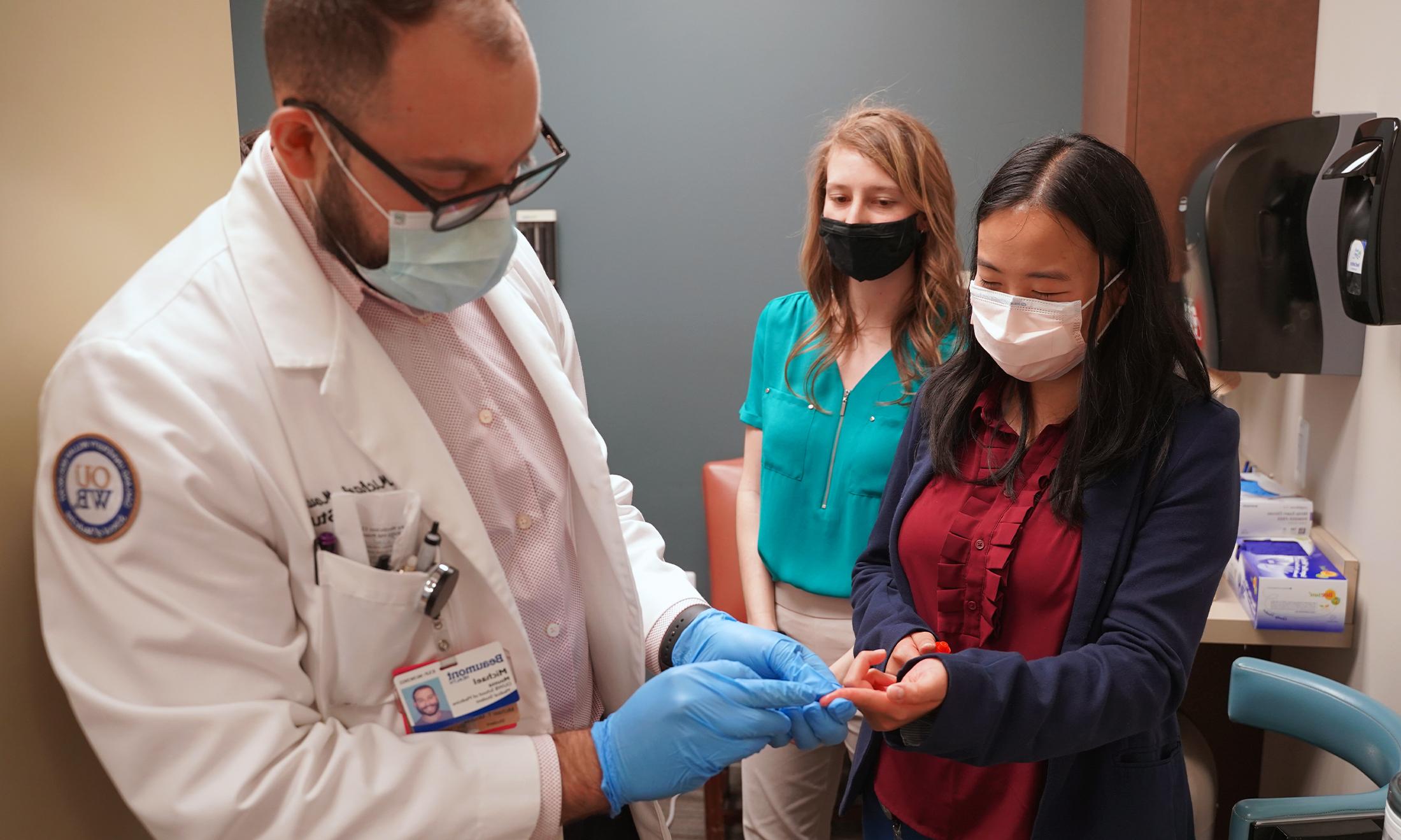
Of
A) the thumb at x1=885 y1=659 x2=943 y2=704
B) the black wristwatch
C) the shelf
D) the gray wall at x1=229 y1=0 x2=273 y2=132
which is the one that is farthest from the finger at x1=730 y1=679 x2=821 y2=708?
the gray wall at x1=229 y1=0 x2=273 y2=132

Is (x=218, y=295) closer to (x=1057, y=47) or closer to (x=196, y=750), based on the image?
(x=196, y=750)

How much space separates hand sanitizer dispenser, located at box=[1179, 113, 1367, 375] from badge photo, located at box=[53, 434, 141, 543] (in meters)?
2.08

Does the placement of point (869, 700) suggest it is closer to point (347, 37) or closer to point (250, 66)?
point (347, 37)

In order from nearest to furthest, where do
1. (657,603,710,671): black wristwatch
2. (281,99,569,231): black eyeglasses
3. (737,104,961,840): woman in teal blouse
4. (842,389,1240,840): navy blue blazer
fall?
(281,99,569,231): black eyeglasses, (842,389,1240,840): navy blue blazer, (657,603,710,671): black wristwatch, (737,104,961,840): woman in teal blouse

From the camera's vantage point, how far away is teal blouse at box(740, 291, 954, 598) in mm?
2039

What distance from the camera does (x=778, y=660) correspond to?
4.72ft

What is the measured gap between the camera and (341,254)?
1146 millimetres

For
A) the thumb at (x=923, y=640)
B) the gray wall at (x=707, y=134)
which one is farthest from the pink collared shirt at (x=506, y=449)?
the gray wall at (x=707, y=134)

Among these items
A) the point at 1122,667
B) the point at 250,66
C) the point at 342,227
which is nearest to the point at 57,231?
the point at 342,227

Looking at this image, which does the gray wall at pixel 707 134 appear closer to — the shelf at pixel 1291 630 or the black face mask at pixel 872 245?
the black face mask at pixel 872 245

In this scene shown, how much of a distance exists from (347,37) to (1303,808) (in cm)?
164

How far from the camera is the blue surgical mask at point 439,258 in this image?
3.60 feet

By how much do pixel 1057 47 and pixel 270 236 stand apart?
118 inches

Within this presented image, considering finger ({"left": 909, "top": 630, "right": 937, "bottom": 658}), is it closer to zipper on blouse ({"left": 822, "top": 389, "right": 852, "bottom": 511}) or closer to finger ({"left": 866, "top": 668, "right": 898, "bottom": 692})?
finger ({"left": 866, "top": 668, "right": 898, "bottom": 692})
